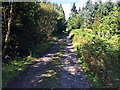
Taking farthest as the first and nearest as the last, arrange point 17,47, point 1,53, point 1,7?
point 17,47
point 1,53
point 1,7

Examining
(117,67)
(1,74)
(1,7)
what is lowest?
(1,74)

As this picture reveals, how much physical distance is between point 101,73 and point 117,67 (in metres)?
1.16

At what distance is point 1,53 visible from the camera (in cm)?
785

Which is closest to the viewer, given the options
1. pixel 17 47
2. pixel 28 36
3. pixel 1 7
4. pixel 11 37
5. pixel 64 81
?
pixel 64 81

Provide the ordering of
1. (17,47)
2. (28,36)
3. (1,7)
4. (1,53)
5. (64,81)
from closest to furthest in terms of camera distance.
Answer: (64,81)
(1,7)
(1,53)
(17,47)
(28,36)

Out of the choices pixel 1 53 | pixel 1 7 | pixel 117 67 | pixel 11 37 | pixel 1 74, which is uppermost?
pixel 1 7

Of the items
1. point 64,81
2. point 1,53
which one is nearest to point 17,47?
point 1,53

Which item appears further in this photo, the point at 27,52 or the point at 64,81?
the point at 27,52

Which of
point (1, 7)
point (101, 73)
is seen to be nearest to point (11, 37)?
point (1, 7)

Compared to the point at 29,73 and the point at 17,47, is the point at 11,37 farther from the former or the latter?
the point at 29,73

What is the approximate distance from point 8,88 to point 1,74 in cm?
141

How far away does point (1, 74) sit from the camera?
611cm

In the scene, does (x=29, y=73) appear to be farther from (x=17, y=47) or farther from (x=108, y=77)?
(x=108, y=77)

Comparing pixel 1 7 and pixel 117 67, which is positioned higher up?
pixel 1 7
